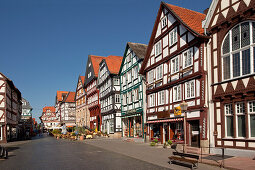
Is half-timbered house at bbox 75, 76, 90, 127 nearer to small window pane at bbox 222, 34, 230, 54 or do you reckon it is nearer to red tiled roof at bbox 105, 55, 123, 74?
red tiled roof at bbox 105, 55, 123, 74

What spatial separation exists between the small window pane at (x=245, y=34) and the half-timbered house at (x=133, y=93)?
16.5m

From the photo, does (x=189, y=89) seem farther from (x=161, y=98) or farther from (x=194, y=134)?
(x=161, y=98)

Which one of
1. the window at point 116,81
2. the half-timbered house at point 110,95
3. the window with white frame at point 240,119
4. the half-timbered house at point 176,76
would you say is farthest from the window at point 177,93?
the window at point 116,81

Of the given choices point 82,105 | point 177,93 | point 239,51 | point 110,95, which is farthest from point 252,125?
point 82,105

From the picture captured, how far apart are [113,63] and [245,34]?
31646 mm

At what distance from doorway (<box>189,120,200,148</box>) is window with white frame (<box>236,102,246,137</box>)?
185 inches

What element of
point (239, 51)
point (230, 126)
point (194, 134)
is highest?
point (239, 51)

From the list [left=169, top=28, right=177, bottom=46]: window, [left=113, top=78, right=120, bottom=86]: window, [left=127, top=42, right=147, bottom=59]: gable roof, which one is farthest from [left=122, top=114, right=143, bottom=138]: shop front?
[left=169, top=28, right=177, bottom=46]: window

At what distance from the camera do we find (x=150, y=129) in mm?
29516

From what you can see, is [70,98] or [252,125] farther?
[70,98]

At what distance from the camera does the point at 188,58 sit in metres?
22.2

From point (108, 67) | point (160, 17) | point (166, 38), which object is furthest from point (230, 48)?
point (108, 67)

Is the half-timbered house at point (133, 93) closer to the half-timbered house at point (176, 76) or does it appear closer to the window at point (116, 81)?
the window at point (116, 81)

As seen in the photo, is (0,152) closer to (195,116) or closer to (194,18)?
(195,116)
